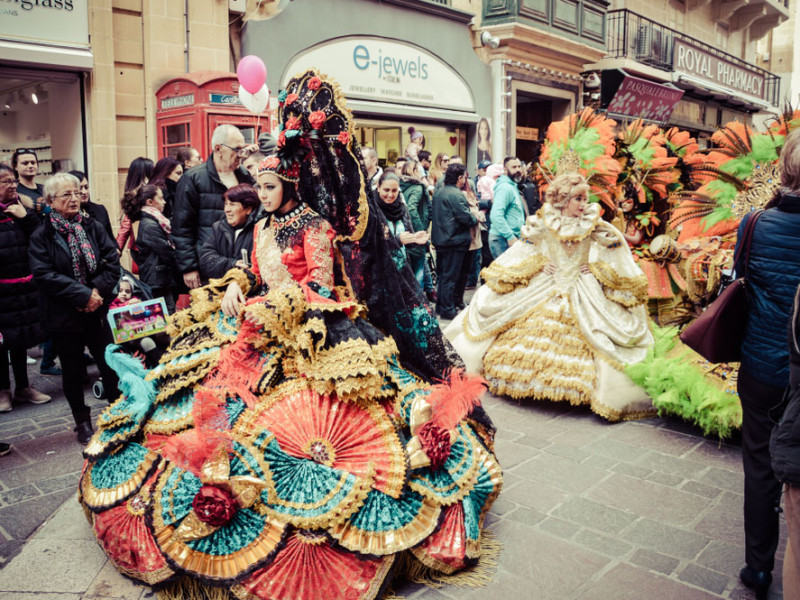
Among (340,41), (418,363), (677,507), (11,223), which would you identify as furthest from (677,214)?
(340,41)

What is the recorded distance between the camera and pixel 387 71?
13.4m

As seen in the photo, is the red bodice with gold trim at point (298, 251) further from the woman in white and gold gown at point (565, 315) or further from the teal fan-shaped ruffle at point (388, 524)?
the woman in white and gold gown at point (565, 315)

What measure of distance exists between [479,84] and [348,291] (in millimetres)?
13184

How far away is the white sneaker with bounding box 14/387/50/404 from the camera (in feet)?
18.7

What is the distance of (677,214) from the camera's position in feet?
15.8

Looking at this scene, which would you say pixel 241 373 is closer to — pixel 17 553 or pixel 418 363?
pixel 418 363

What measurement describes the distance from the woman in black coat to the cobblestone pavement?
2.05ft

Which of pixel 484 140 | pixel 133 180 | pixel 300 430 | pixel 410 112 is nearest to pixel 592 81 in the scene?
pixel 484 140

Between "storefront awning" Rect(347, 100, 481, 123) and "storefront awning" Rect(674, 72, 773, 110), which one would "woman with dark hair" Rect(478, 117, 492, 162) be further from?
"storefront awning" Rect(674, 72, 773, 110)

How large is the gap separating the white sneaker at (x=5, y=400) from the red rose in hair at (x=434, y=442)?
3.96 m

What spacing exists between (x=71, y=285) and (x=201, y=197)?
1276mm

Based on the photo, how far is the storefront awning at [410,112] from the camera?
12.8 metres

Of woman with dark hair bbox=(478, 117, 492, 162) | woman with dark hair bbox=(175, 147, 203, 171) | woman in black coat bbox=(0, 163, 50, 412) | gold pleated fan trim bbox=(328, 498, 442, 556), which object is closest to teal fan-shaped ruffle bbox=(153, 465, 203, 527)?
gold pleated fan trim bbox=(328, 498, 442, 556)

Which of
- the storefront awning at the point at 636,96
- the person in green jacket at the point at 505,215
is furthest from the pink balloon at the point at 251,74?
the storefront awning at the point at 636,96
